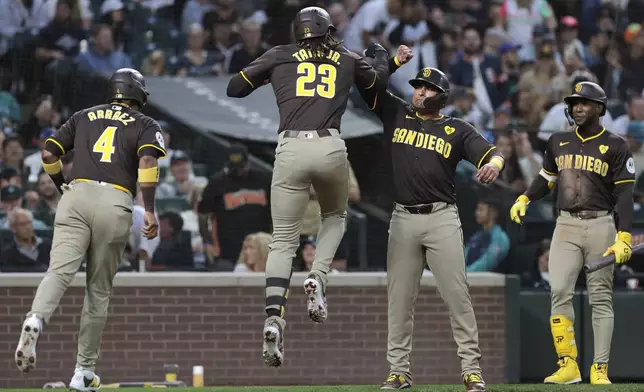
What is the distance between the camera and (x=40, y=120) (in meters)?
13.9

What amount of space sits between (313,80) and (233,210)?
4091mm

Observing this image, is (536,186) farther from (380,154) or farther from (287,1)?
(287,1)

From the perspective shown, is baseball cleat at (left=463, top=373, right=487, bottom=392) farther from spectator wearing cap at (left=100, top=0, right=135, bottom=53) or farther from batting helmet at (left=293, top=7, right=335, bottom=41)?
spectator wearing cap at (left=100, top=0, right=135, bottom=53)

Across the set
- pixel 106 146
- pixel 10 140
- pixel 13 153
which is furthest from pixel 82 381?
pixel 10 140

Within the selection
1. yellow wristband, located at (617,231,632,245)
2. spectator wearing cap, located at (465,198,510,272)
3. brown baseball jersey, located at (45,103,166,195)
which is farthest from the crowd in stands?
brown baseball jersey, located at (45,103,166,195)

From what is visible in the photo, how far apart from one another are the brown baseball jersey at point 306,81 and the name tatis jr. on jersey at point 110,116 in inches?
31.7

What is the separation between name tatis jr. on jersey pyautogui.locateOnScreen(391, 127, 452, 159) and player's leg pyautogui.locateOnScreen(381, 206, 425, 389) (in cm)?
46

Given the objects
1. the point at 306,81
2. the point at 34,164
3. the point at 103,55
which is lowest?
the point at 306,81

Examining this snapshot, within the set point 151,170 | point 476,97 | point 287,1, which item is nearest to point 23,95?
point 287,1

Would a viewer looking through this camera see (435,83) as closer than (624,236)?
Yes

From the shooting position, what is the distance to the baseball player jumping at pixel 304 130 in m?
8.00

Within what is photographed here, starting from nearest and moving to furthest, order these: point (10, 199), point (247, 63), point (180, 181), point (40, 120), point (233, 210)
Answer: point (10, 199) → point (233, 210) → point (180, 181) → point (40, 120) → point (247, 63)

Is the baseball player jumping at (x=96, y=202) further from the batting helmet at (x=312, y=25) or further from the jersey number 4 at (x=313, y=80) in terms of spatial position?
the batting helmet at (x=312, y=25)

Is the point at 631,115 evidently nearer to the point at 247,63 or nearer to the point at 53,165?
the point at 247,63
